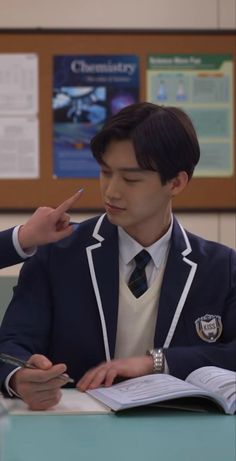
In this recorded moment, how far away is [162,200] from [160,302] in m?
0.24

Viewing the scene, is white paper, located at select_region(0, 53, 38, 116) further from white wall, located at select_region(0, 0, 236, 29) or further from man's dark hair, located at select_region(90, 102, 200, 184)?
man's dark hair, located at select_region(90, 102, 200, 184)

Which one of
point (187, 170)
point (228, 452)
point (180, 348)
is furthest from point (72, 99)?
point (228, 452)

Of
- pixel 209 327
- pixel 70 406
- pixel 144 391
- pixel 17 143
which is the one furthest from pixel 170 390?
pixel 17 143

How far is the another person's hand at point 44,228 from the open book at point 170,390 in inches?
15.1

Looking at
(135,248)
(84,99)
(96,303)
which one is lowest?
(96,303)

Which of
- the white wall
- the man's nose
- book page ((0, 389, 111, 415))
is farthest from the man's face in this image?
the white wall

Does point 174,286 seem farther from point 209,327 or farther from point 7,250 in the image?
point 7,250

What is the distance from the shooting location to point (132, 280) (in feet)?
6.15

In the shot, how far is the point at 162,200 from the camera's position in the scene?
6.12 feet

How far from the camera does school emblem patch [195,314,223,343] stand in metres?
1.84

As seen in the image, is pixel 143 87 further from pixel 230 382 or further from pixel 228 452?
pixel 228 452

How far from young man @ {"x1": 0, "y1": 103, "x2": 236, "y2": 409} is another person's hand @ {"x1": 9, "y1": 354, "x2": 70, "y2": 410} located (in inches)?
9.9

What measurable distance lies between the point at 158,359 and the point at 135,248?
323 millimetres

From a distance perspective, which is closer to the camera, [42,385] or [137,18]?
[42,385]
